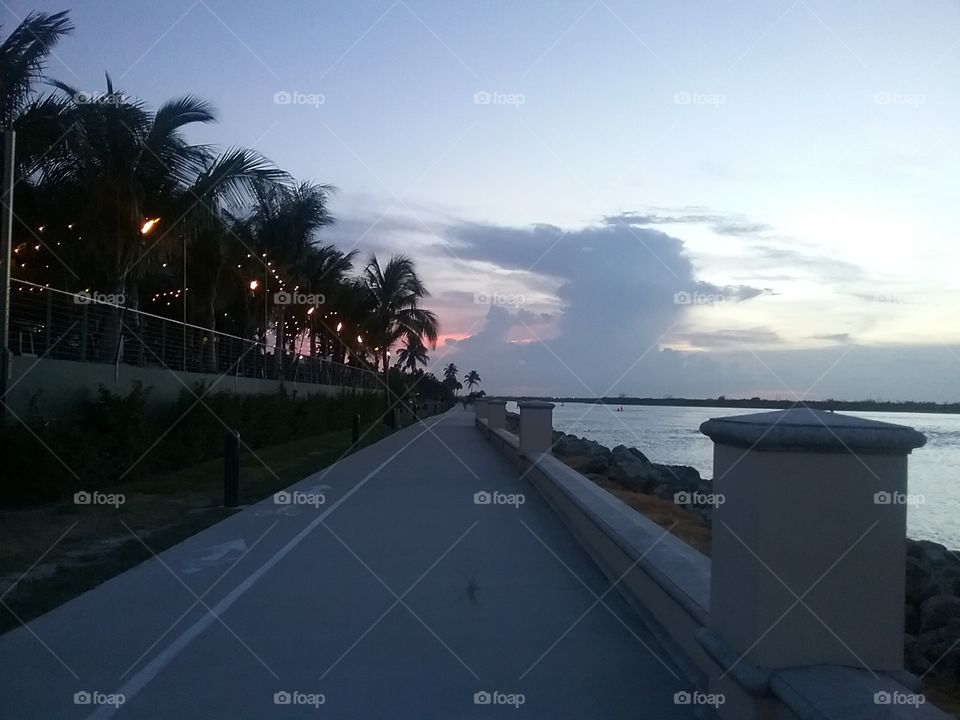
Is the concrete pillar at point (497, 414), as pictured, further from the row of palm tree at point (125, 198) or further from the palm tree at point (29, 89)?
the palm tree at point (29, 89)

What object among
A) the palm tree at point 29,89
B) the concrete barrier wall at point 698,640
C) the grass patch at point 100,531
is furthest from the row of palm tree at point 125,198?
the concrete barrier wall at point 698,640

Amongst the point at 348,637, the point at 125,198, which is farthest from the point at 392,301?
the point at 348,637

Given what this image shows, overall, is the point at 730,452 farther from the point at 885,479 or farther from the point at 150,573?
the point at 150,573

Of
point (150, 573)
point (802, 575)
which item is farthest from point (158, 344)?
point (802, 575)

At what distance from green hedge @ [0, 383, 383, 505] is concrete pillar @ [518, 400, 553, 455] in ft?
24.0

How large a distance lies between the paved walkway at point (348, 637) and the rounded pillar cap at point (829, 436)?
2.12 m

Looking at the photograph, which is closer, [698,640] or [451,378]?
[698,640]

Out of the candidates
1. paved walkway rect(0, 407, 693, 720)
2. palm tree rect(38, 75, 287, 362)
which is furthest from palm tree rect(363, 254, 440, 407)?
paved walkway rect(0, 407, 693, 720)

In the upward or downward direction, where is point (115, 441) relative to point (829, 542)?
downward

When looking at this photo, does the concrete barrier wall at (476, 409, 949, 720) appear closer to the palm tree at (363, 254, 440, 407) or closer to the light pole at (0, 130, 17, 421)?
the light pole at (0, 130, 17, 421)

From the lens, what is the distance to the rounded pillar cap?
4.72m

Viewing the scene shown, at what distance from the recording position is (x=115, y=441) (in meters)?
17.6

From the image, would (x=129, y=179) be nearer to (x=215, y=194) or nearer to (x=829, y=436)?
(x=215, y=194)

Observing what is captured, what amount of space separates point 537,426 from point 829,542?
56.5ft
